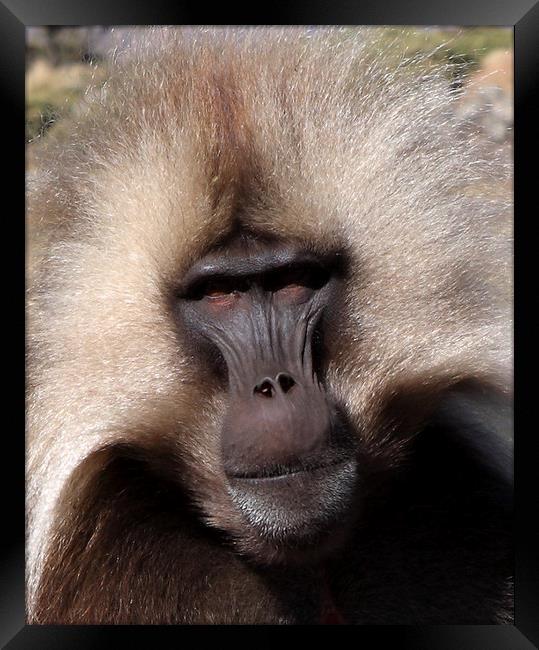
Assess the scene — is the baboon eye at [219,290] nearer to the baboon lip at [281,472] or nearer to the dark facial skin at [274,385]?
the dark facial skin at [274,385]

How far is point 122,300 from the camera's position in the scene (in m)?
2.83

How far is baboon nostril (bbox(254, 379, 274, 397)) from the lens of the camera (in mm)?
2586

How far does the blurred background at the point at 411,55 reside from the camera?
283 centimetres

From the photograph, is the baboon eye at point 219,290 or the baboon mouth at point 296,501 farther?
the baboon eye at point 219,290

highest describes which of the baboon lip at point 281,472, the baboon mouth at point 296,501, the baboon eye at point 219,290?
the baboon eye at point 219,290

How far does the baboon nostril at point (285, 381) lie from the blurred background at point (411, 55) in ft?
3.07

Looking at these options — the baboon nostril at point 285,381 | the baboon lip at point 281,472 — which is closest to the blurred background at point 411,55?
the baboon nostril at point 285,381

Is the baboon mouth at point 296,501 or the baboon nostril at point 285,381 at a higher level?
the baboon nostril at point 285,381

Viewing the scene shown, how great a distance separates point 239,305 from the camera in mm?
2797

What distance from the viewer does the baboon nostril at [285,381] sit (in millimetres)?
2596

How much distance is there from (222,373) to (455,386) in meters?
0.73

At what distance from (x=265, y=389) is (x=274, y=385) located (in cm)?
3
